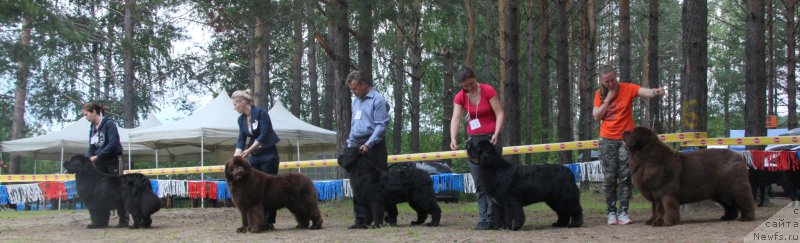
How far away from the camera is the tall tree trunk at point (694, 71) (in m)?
9.83

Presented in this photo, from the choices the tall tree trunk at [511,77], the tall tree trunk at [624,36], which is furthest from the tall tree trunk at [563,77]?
the tall tree trunk at [511,77]

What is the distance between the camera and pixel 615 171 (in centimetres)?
789

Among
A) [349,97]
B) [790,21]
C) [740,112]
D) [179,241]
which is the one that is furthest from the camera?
[740,112]

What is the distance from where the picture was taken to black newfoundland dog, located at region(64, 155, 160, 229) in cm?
884

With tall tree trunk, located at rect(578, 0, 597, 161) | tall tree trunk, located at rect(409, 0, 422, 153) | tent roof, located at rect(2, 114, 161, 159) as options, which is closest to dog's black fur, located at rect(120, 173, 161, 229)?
tent roof, located at rect(2, 114, 161, 159)

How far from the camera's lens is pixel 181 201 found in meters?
20.4

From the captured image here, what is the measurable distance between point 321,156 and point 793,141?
18.1 m

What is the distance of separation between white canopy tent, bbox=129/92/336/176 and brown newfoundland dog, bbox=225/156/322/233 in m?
10.3

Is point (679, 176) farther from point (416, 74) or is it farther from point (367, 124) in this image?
point (416, 74)

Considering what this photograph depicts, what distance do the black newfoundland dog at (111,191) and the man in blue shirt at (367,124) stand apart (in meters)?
2.59

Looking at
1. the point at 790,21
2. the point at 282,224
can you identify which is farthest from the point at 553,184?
the point at 790,21

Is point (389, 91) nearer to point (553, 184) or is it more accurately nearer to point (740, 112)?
point (740, 112)

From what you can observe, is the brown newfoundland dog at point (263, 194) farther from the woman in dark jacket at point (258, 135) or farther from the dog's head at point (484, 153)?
the dog's head at point (484, 153)

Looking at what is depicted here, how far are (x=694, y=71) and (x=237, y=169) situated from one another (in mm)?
6164
